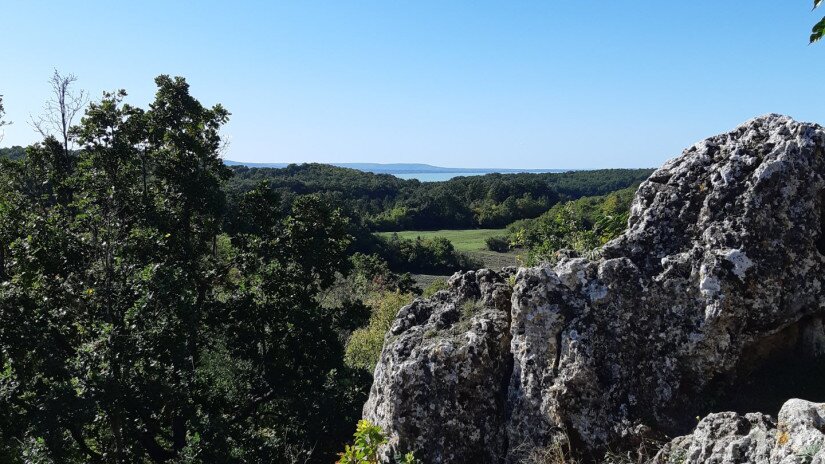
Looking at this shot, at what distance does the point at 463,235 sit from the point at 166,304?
107m

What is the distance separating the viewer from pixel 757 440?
6.25m

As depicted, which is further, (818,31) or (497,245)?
(497,245)

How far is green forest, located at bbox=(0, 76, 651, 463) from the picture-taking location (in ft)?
36.6

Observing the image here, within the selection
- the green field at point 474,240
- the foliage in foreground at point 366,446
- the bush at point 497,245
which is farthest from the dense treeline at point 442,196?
the foliage in foreground at point 366,446

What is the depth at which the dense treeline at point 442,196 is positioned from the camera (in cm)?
12519

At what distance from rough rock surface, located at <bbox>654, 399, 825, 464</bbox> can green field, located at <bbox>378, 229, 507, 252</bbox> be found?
9440 centimetres

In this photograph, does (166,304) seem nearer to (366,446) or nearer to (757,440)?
(366,446)

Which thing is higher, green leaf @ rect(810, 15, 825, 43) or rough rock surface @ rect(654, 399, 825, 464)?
green leaf @ rect(810, 15, 825, 43)

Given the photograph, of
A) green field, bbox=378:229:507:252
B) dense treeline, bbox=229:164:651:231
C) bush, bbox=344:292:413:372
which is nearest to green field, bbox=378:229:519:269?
green field, bbox=378:229:507:252

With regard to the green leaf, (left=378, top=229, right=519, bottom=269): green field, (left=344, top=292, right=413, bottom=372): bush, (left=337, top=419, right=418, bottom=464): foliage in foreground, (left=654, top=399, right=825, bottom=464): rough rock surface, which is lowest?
(left=378, top=229, right=519, bottom=269): green field

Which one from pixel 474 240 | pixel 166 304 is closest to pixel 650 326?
pixel 166 304

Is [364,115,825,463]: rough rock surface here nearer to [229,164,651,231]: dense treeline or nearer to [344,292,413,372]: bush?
[344,292,413,372]: bush

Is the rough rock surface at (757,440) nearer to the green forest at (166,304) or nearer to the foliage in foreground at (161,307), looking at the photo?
the green forest at (166,304)

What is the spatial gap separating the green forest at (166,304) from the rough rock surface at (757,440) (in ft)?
14.2
